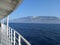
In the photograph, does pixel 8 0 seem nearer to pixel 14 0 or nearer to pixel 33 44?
pixel 14 0

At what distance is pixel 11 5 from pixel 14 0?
10cm

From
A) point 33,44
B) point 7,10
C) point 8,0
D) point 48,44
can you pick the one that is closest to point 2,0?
point 8,0

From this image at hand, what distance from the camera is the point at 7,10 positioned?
1280 mm

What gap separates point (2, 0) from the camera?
1082 millimetres

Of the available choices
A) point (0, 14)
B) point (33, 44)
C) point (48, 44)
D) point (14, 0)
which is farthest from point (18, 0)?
point (48, 44)

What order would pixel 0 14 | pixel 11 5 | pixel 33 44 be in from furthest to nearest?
pixel 33 44 < pixel 0 14 < pixel 11 5

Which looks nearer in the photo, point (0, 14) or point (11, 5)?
point (11, 5)

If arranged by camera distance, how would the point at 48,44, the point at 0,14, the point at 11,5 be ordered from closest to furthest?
the point at 11,5
the point at 0,14
the point at 48,44

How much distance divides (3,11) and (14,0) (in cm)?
23

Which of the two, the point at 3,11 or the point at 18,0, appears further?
the point at 3,11

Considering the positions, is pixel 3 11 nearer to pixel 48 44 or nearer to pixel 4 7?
pixel 4 7

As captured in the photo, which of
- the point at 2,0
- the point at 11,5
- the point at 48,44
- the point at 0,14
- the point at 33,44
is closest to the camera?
the point at 2,0

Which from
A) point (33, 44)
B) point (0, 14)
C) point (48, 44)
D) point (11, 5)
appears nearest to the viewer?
point (11, 5)

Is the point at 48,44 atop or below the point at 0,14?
below
